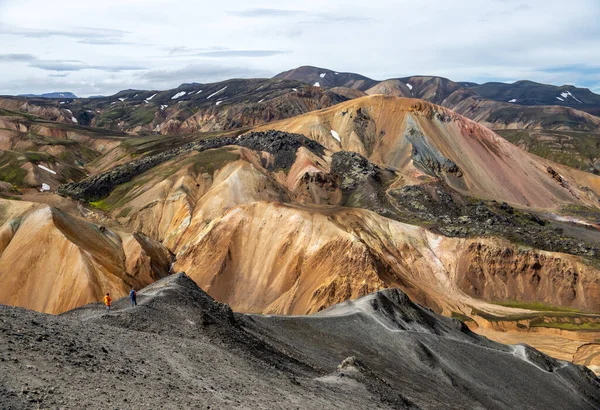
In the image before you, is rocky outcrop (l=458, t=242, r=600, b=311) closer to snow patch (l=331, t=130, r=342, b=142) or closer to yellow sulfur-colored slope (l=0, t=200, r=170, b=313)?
yellow sulfur-colored slope (l=0, t=200, r=170, b=313)

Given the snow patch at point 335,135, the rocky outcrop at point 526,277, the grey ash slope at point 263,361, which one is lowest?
the rocky outcrop at point 526,277

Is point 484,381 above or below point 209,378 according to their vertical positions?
below

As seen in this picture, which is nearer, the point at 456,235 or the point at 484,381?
the point at 484,381

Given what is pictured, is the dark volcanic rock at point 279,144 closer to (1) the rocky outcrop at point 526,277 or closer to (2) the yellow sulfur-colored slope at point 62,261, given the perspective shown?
(2) the yellow sulfur-colored slope at point 62,261

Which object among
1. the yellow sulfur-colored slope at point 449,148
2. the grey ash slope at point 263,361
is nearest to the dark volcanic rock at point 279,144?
the yellow sulfur-colored slope at point 449,148

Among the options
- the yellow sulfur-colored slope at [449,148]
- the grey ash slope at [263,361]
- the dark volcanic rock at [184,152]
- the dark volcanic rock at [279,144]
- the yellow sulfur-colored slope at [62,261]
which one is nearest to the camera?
the grey ash slope at [263,361]

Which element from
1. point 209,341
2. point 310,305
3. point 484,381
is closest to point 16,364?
point 209,341

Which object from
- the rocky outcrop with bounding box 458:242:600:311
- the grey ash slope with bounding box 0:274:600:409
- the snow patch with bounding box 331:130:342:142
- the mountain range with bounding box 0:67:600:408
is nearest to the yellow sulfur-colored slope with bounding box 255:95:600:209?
the snow patch with bounding box 331:130:342:142

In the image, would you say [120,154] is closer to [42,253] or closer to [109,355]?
[42,253]

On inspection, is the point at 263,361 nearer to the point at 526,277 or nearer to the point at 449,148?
the point at 526,277
